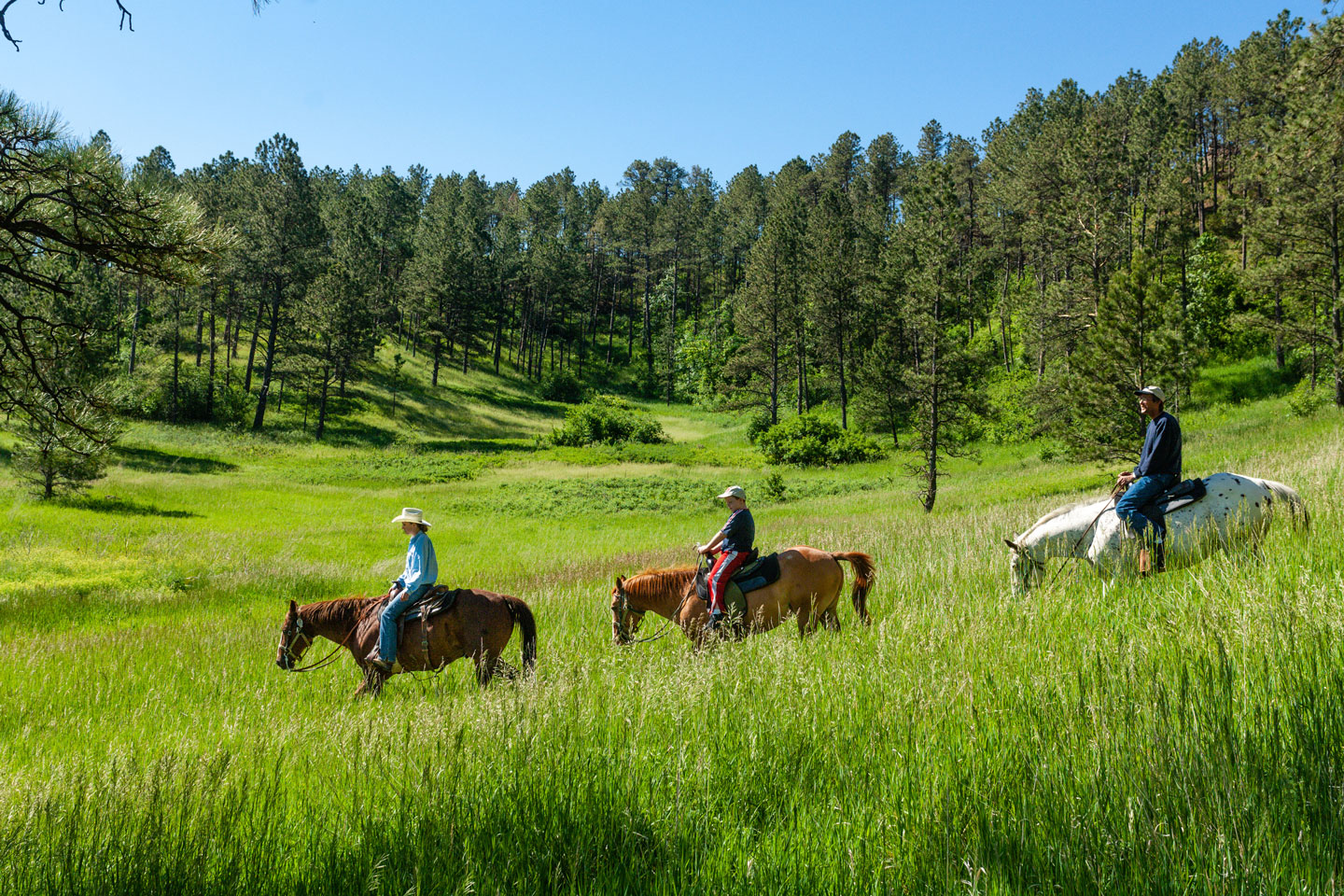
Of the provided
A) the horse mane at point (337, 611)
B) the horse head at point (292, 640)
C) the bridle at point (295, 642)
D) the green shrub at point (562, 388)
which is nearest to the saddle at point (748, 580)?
the horse mane at point (337, 611)

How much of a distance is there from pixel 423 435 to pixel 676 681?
57.6m

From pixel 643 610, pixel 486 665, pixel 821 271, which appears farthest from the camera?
pixel 821 271

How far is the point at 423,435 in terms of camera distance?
5853cm

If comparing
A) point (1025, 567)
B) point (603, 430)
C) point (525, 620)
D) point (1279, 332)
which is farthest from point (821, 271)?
point (525, 620)

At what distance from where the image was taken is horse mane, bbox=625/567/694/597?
895 centimetres

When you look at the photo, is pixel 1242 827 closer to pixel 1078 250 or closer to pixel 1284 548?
pixel 1284 548

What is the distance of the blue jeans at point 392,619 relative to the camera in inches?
292

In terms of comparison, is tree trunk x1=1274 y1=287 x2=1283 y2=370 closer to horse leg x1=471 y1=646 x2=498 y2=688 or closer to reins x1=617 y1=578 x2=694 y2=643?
reins x1=617 y1=578 x2=694 y2=643

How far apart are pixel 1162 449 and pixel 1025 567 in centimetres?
197

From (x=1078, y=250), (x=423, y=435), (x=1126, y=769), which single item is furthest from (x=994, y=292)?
(x=1126, y=769)

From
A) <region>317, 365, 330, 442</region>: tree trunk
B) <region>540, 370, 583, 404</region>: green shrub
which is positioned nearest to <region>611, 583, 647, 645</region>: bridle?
<region>317, 365, 330, 442</region>: tree trunk

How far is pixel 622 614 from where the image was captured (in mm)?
9008

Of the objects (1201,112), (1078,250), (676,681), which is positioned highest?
(1201,112)

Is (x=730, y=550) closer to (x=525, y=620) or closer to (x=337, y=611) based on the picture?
(x=525, y=620)
